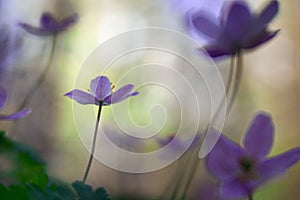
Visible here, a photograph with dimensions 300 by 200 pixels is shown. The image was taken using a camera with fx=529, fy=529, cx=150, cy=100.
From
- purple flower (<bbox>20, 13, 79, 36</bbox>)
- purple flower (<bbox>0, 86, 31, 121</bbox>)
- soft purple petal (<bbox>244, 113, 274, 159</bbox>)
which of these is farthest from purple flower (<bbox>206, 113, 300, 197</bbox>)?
purple flower (<bbox>20, 13, 79, 36</bbox>)

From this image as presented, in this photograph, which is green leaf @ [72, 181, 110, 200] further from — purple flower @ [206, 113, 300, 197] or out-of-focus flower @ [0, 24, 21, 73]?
out-of-focus flower @ [0, 24, 21, 73]

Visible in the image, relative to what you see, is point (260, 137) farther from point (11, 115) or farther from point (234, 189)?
point (11, 115)

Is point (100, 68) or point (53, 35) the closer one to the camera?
point (53, 35)

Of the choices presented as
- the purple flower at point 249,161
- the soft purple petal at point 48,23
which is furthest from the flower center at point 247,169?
the soft purple petal at point 48,23

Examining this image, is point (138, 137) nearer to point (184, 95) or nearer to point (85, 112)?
point (85, 112)

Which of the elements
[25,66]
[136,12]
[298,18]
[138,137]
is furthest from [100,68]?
[298,18]

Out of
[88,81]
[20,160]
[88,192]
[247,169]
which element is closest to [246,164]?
[247,169]

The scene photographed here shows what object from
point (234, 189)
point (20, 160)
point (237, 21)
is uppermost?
point (237, 21)
